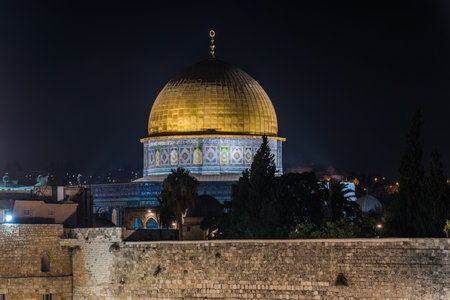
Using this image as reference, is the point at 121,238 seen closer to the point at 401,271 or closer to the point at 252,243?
the point at 252,243

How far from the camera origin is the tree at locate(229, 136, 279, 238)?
28.5m

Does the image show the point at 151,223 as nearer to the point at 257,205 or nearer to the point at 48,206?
the point at 48,206

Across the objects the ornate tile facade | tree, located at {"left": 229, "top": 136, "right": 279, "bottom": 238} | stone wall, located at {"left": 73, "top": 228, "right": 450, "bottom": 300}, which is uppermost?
the ornate tile facade

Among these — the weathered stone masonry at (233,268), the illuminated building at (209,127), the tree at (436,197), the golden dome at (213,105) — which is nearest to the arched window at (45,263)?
the weathered stone masonry at (233,268)

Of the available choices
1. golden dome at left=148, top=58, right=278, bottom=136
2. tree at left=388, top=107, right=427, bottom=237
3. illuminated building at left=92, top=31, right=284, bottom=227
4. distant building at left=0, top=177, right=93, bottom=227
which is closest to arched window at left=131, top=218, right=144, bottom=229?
illuminated building at left=92, top=31, right=284, bottom=227

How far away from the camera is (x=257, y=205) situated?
98.1 feet

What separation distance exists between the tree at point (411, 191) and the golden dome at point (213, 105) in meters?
20.5

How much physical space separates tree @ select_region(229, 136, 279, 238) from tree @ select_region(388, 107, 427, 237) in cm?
464

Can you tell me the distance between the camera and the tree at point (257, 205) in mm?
28500

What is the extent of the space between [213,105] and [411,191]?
838 inches

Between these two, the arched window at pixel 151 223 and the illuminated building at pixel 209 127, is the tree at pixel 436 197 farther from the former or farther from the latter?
the arched window at pixel 151 223

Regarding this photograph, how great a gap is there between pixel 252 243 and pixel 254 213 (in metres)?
5.84

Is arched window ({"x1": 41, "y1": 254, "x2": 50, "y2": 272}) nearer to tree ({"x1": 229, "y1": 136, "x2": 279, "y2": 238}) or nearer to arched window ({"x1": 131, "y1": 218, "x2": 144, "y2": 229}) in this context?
tree ({"x1": 229, "y1": 136, "x2": 279, "y2": 238})

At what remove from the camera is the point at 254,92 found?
45.3 meters
